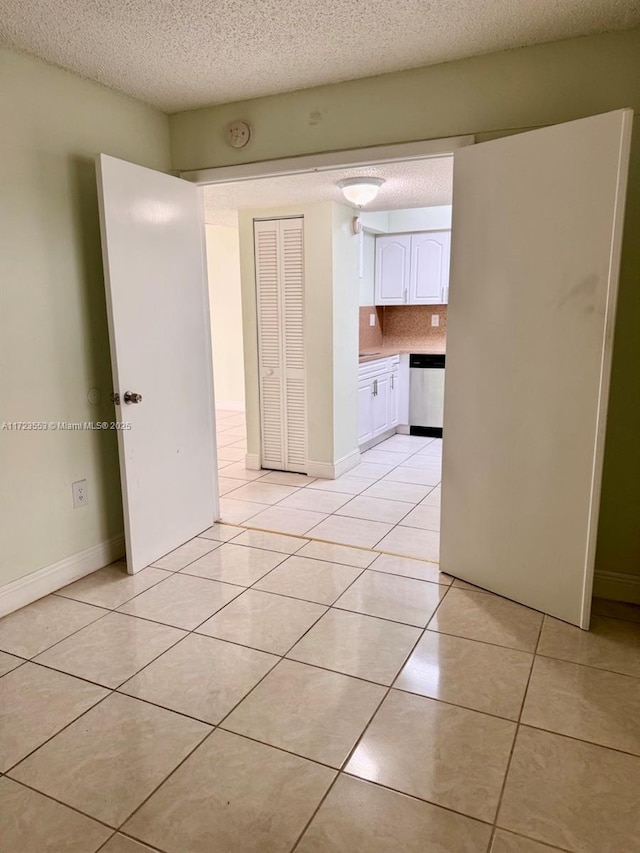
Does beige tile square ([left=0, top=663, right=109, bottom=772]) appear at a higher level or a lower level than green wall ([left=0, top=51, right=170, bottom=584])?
lower

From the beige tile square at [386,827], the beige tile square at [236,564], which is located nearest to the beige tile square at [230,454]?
the beige tile square at [236,564]

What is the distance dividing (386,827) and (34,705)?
1256 mm

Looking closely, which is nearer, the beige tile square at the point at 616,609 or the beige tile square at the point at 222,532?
the beige tile square at the point at 616,609

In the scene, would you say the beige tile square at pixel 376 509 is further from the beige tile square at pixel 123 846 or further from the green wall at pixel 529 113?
the beige tile square at pixel 123 846

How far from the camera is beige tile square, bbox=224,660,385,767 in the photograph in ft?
5.90

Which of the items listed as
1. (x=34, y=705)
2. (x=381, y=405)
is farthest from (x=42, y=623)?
(x=381, y=405)

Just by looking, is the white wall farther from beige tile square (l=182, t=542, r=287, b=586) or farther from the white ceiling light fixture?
beige tile square (l=182, t=542, r=287, b=586)

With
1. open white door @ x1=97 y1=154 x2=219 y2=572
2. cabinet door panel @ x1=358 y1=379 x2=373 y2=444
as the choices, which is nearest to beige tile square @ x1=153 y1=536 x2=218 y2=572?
open white door @ x1=97 y1=154 x2=219 y2=572

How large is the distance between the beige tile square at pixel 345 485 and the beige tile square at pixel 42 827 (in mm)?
2921

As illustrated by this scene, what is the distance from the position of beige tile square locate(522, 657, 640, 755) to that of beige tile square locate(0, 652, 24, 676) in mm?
1867

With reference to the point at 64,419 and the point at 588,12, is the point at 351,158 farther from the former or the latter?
the point at 64,419

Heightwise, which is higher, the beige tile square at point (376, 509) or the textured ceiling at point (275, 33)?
the textured ceiling at point (275, 33)

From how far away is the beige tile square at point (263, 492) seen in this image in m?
4.18

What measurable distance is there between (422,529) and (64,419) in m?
2.11
